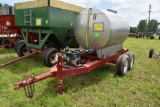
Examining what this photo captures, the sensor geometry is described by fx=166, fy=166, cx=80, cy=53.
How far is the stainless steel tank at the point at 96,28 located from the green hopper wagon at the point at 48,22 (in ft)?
3.49

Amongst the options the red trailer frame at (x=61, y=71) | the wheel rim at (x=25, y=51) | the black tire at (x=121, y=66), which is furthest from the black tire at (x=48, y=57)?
the black tire at (x=121, y=66)

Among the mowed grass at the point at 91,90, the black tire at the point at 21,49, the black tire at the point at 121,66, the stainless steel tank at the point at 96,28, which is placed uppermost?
the stainless steel tank at the point at 96,28

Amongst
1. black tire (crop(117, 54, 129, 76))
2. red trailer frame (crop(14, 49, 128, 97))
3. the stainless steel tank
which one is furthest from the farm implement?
black tire (crop(117, 54, 129, 76))

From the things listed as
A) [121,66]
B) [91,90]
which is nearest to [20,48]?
[91,90]

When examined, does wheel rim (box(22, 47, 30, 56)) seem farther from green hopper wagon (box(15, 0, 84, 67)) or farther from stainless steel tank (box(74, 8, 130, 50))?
stainless steel tank (box(74, 8, 130, 50))

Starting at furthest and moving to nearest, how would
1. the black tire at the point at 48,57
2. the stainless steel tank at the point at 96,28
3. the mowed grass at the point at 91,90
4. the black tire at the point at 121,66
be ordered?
the black tire at the point at 48,57 → the black tire at the point at 121,66 → the stainless steel tank at the point at 96,28 → the mowed grass at the point at 91,90

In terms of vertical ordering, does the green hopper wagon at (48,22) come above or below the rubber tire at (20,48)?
above

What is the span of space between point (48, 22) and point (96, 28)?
171 centimetres

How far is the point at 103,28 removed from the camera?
4410 millimetres

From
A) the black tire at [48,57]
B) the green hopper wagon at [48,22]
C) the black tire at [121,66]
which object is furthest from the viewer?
the black tire at [48,57]

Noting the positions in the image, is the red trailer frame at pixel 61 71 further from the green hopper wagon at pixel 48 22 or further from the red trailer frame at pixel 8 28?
the red trailer frame at pixel 8 28

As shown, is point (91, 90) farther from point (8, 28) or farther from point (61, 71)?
point (8, 28)

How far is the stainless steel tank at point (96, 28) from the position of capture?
14.5 ft

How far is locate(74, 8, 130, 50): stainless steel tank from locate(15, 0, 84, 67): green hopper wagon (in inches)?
41.9
